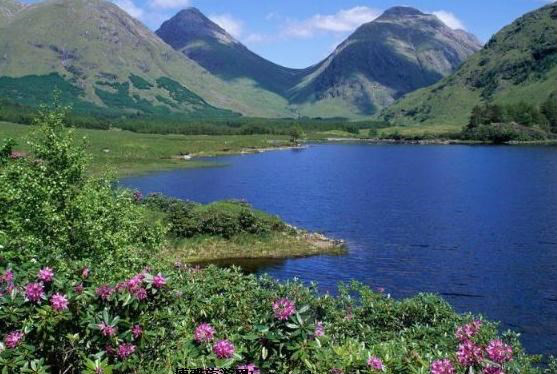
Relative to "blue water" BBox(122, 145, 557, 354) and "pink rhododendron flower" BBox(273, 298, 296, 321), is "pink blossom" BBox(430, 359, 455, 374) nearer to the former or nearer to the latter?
"pink rhododendron flower" BBox(273, 298, 296, 321)

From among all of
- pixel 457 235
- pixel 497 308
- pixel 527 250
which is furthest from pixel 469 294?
pixel 457 235

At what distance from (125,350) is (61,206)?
2001 cm

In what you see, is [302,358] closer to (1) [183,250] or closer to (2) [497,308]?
(2) [497,308]

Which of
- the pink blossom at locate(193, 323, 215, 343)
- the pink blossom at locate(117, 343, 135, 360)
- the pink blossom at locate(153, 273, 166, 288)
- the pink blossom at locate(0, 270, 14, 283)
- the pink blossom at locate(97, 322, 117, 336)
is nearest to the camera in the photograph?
the pink blossom at locate(97, 322, 117, 336)

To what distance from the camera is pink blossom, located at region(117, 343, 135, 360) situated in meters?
10.9

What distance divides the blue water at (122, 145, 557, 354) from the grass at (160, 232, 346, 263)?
2.76 m

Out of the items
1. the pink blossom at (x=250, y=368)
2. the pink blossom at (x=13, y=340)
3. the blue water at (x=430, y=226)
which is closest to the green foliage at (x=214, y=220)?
the blue water at (x=430, y=226)

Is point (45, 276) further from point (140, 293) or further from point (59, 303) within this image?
point (140, 293)

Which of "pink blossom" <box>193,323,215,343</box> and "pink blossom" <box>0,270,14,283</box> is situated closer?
"pink blossom" <box>193,323,215,343</box>

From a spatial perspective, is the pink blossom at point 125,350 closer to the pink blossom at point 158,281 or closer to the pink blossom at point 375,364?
the pink blossom at point 158,281

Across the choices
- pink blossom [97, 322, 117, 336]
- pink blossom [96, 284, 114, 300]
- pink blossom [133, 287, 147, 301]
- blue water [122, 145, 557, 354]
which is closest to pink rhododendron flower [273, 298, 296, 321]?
pink blossom [133, 287, 147, 301]

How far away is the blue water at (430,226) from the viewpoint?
62.0 metres

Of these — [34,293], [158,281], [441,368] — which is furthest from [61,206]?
[441,368]

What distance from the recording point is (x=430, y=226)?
99.8 m
